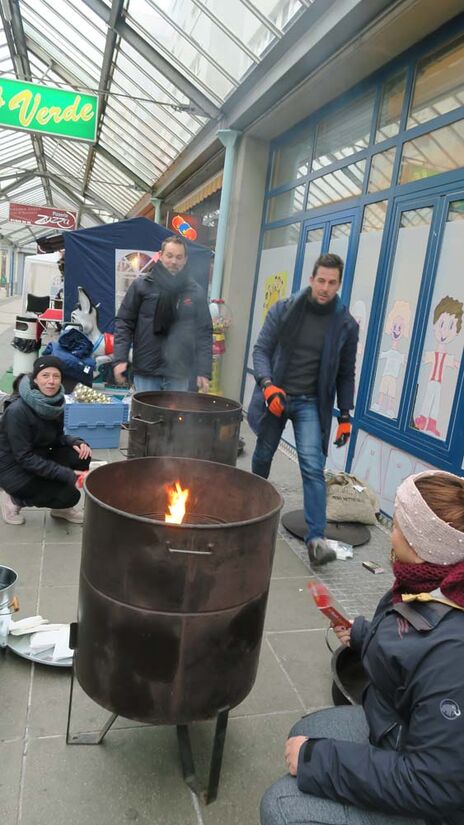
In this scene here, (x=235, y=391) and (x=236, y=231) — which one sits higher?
(x=236, y=231)

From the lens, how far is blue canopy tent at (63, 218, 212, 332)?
27.8 feet

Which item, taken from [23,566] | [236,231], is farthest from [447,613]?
[236,231]

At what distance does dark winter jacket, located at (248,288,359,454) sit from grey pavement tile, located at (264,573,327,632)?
963 mm

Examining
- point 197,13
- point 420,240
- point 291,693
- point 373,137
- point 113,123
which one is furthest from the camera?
point 113,123

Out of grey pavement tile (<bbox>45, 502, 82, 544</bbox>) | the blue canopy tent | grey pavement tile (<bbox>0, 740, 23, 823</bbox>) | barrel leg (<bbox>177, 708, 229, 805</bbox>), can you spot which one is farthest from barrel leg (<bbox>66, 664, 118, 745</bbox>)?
A: the blue canopy tent

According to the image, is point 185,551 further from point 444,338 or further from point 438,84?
point 438,84

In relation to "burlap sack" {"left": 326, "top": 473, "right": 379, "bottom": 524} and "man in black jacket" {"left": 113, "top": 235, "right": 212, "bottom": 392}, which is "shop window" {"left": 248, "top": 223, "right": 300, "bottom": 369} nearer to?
"man in black jacket" {"left": 113, "top": 235, "right": 212, "bottom": 392}

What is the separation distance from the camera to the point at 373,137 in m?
5.16

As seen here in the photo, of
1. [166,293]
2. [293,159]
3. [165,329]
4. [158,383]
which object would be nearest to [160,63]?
[293,159]

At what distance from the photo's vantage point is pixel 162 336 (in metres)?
Result: 4.60

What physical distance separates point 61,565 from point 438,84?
14.5ft

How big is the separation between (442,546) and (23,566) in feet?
9.18

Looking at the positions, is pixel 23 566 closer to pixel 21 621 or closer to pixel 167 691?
pixel 21 621

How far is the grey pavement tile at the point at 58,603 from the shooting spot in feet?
9.59
